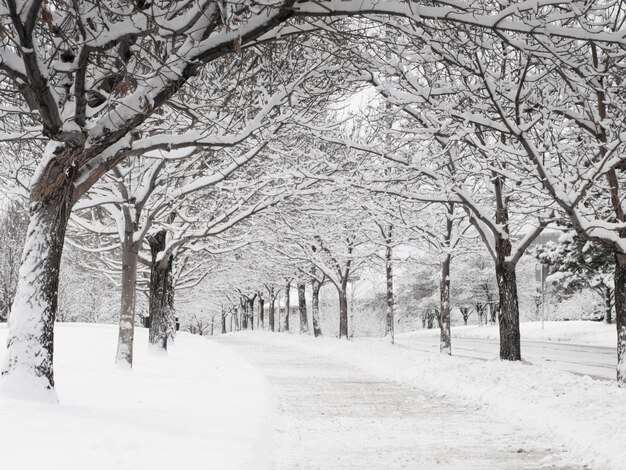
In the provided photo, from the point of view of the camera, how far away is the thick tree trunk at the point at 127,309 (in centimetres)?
1263

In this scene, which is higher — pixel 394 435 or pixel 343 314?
pixel 343 314

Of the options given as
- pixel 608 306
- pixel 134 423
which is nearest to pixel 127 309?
pixel 134 423

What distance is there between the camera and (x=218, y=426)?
7.11 metres

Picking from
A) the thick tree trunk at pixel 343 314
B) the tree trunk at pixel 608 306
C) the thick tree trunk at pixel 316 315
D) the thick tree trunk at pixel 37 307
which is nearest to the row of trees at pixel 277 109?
the thick tree trunk at pixel 37 307

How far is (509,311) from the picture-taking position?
14.0m

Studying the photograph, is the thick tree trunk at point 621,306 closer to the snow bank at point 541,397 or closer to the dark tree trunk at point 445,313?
the snow bank at point 541,397

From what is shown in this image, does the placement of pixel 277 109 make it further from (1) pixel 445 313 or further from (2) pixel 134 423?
(1) pixel 445 313

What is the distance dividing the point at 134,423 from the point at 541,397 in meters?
5.67

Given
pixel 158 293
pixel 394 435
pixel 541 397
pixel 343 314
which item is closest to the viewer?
pixel 394 435

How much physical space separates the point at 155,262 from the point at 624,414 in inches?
509

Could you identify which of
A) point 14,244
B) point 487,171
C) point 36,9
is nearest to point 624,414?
point 487,171

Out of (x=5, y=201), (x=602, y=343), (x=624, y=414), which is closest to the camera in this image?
(x=624, y=414)

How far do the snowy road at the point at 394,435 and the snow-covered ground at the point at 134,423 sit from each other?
460 millimetres

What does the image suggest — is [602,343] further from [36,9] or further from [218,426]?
[36,9]
